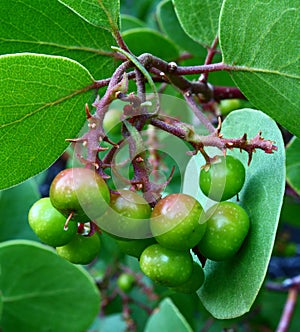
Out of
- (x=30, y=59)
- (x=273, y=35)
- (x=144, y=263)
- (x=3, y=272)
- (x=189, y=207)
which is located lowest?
(x=3, y=272)

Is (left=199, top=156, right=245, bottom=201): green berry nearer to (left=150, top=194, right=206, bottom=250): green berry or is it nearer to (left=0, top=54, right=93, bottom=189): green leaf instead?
(left=150, top=194, right=206, bottom=250): green berry

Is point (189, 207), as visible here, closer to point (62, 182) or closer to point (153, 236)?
point (153, 236)

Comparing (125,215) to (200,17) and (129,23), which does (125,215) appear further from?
(129,23)

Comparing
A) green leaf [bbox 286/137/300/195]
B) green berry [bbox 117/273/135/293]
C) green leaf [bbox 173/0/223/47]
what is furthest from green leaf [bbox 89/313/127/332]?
green leaf [bbox 173/0/223/47]

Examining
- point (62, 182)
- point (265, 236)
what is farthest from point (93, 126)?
point (265, 236)

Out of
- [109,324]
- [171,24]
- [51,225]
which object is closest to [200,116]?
[51,225]
